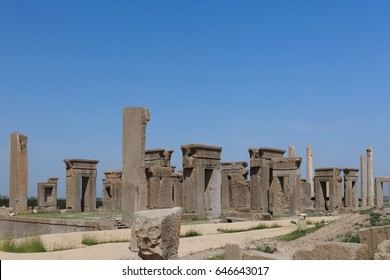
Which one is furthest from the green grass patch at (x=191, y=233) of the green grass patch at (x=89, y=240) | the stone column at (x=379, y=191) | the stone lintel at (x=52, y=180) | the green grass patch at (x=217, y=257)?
the stone column at (x=379, y=191)

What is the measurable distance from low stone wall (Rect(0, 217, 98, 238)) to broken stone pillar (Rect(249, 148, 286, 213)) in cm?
1054

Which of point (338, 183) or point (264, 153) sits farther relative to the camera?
point (338, 183)

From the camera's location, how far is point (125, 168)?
50.8 feet

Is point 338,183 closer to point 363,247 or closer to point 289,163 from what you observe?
point 289,163

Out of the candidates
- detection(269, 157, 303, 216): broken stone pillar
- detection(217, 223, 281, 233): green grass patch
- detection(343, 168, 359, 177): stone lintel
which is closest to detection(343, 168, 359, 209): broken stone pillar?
detection(343, 168, 359, 177): stone lintel

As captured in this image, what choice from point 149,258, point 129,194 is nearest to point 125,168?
point 129,194

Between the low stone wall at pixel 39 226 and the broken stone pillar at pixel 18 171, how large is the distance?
260 cm

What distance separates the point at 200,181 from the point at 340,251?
15.6m

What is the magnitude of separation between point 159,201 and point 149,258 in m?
16.6

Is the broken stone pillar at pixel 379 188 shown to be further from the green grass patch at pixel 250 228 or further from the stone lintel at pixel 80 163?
the green grass patch at pixel 250 228

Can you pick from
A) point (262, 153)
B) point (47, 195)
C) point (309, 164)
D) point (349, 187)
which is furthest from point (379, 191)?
point (47, 195)

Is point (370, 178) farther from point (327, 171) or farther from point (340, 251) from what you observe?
point (340, 251)

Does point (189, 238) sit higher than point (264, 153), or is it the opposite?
point (264, 153)
